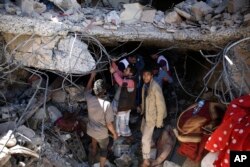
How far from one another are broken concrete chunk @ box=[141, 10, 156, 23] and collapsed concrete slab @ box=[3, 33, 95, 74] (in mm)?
932

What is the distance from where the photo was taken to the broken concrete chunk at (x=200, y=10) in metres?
6.18

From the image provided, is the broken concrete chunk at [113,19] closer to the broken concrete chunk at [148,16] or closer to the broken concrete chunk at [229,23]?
the broken concrete chunk at [148,16]

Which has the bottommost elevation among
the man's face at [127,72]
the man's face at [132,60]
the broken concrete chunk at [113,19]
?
the man's face at [127,72]

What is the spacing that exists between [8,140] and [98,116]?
126 cm

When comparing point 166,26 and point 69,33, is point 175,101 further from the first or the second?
point 69,33

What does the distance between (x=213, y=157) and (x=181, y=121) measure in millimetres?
640

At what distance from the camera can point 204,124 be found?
5688 millimetres

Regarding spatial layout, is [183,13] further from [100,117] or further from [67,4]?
[100,117]

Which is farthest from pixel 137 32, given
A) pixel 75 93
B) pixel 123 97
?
pixel 75 93

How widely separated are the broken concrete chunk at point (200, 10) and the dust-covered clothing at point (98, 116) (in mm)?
1733

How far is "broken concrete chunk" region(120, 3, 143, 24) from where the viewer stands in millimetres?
6414

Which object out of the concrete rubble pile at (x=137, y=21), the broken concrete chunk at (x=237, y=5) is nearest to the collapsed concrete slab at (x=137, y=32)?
the concrete rubble pile at (x=137, y=21)

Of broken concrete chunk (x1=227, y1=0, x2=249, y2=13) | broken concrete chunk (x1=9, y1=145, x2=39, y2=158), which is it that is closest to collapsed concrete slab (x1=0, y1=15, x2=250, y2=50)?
broken concrete chunk (x1=227, y1=0, x2=249, y2=13)

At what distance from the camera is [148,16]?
21.1ft
